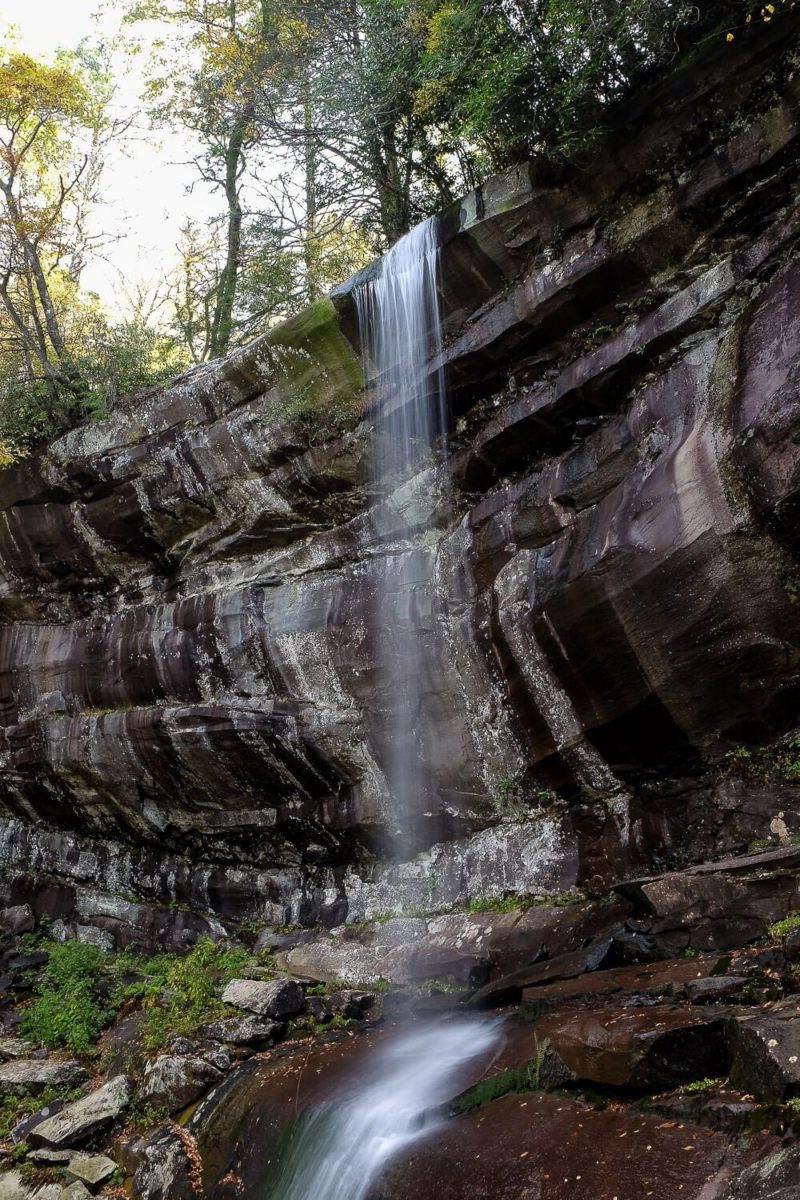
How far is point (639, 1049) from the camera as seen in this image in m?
4.79

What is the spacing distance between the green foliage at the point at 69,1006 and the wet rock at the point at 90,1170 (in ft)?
8.76

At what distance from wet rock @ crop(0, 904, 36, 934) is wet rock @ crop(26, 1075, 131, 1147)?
613cm

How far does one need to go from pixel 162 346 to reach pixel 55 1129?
13.6 meters

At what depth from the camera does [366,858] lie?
1102 centimetres

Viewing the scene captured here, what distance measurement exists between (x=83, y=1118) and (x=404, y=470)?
829 cm

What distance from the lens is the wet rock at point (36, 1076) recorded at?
878cm

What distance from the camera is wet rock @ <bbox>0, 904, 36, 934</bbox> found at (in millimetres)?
13570

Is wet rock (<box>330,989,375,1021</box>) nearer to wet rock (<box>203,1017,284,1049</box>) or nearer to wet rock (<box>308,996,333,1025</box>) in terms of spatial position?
wet rock (<box>308,996,333,1025</box>)

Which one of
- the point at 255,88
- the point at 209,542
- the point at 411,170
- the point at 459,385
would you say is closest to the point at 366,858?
the point at 209,542

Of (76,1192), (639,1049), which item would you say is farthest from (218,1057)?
(639,1049)

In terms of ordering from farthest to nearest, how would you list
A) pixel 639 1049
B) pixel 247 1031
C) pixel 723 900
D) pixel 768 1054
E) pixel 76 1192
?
1. pixel 247 1031
2. pixel 76 1192
3. pixel 723 900
4. pixel 639 1049
5. pixel 768 1054

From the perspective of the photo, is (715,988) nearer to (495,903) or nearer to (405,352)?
(495,903)

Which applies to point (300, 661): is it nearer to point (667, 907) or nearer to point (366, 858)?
point (366, 858)

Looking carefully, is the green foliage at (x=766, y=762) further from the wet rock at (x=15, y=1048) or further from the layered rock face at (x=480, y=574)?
the wet rock at (x=15, y=1048)
